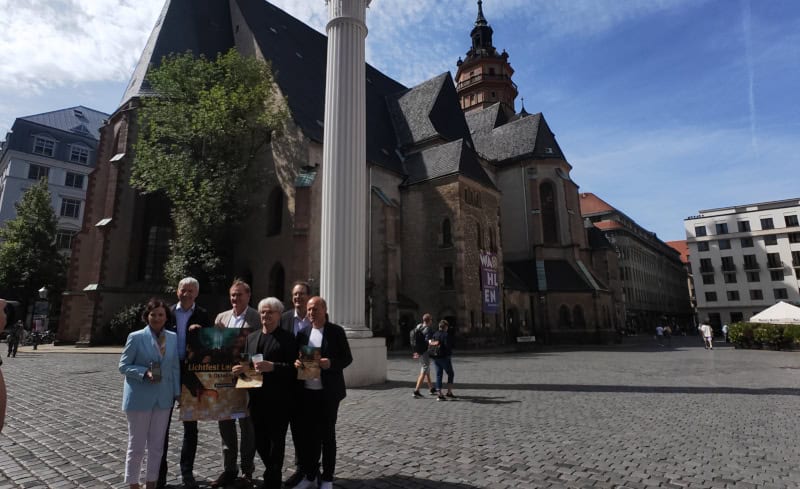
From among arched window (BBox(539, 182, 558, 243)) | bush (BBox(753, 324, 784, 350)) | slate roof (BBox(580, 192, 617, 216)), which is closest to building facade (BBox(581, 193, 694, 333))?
slate roof (BBox(580, 192, 617, 216))

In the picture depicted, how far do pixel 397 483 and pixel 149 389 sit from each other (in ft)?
7.23


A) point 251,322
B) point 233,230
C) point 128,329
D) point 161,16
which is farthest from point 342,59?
point 161,16

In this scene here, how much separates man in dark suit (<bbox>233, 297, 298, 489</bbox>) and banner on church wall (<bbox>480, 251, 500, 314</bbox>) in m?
23.4

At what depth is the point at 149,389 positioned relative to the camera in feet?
11.5

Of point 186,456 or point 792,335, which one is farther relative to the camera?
point 792,335

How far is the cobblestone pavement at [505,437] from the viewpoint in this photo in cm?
416

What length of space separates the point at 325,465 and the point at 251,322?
144 centimetres

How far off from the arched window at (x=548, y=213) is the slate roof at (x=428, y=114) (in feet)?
24.9

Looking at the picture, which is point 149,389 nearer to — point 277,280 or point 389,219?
point 277,280

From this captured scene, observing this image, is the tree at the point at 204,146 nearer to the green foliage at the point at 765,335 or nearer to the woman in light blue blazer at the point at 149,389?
the woman in light blue blazer at the point at 149,389

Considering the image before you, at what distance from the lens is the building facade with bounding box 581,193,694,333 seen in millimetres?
63406

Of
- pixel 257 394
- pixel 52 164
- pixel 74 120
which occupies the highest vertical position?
pixel 74 120

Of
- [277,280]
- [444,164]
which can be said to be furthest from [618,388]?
[444,164]

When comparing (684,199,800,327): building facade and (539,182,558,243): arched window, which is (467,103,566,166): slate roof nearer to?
(539,182,558,243): arched window
